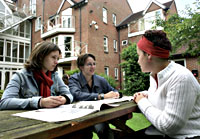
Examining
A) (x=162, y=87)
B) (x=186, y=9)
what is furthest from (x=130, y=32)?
(x=162, y=87)

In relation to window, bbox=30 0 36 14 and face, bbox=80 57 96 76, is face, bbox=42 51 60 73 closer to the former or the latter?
face, bbox=80 57 96 76

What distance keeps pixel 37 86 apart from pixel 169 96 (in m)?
1.54

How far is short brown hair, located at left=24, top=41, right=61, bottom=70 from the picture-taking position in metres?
1.98

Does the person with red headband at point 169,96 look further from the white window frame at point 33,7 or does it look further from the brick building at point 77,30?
the white window frame at point 33,7

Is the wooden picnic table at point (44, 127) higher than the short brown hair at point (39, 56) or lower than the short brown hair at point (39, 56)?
lower

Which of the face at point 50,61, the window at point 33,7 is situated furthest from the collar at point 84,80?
the window at point 33,7

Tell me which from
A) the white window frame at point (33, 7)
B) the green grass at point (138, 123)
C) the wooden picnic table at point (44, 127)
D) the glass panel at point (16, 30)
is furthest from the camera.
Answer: the white window frame at point (33, 7)

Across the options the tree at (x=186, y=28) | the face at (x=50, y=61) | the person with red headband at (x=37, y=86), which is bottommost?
the person with red headband at (x=37, y=86)

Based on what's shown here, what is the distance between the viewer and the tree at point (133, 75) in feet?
32.3

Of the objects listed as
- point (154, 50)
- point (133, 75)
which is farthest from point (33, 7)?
point (154, 50)

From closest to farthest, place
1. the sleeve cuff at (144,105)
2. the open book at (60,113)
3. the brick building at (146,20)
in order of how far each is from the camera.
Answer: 1. the open book at (60,113)
2. the sleeve cuff at (144,105)
3. the brick building at (146,20)

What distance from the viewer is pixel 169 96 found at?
1260 millimetres

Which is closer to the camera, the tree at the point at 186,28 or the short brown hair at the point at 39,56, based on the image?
the short brown hair at the point at 39,56

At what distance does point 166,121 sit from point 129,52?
9.61 meters
